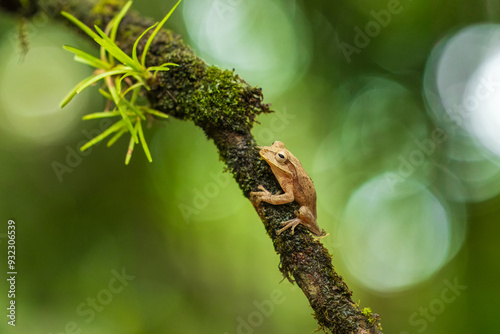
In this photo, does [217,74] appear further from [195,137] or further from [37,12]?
[195,137]

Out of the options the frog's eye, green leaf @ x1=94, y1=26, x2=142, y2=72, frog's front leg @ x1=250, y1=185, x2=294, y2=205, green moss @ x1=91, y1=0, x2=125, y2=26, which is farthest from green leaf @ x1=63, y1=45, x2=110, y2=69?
frog's front leg @ x1=250, y1=185, x2=294, y2=205

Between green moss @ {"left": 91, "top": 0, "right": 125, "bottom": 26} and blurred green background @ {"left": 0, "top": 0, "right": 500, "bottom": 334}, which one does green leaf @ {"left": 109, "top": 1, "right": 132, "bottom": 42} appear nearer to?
green moss @ {"left": 91, "top": 0, "right": 125, "bottom": 26}

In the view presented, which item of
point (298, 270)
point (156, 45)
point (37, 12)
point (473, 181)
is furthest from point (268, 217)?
point (473, 181)

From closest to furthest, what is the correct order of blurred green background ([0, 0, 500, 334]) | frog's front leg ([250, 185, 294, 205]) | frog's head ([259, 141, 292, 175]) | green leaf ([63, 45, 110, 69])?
frog's front leg ([250, 185, 294, 205]) → frog's head ([259, 141, 292, 175]) → green leaf ([63, 45, 110, 69]) → blurred green background ([0, 0, 500, 334])

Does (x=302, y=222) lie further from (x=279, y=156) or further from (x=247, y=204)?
(x=247, y=204)

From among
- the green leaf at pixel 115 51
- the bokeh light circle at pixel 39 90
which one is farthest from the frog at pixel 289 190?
the bokeh light circle at pixel 39 90
